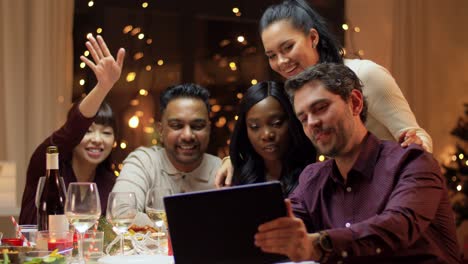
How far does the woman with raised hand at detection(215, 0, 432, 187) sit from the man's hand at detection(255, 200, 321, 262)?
99cm

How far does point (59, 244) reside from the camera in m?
2.12

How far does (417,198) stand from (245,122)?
122 centimetres

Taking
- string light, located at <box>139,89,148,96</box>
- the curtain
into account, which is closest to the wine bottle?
the curtain

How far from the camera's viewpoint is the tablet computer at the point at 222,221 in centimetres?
169

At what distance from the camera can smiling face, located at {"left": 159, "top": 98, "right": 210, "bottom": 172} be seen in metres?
3.41

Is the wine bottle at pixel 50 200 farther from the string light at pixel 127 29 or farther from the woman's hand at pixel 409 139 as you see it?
the string light at pixel 127 29

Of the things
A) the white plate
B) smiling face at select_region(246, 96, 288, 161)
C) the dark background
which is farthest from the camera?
the dark background

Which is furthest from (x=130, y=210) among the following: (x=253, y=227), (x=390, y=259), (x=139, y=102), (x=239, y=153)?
(x=139, y=102)

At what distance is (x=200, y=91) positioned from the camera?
357 centimetres

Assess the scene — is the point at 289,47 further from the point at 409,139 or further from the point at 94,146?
the point at 94,146

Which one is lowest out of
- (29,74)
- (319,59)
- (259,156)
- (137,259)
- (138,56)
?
(137,259)

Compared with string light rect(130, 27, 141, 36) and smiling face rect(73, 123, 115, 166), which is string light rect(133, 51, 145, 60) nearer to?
string light rect(130, 27, 141, 36)

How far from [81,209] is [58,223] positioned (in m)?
0.20

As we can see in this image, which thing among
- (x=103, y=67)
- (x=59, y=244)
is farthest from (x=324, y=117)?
(x=103, y=67)
